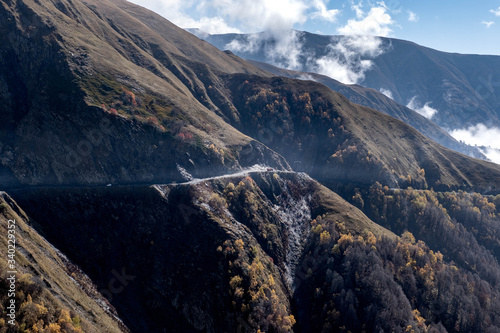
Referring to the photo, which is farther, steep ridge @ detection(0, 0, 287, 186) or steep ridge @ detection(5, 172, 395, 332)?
steep ridge @ detection(0, 0, 287, 186)

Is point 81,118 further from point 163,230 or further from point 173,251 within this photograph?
point 173,251

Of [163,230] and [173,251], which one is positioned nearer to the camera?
[173,251]

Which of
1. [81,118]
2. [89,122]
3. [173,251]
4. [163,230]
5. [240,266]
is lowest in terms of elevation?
[173,251]

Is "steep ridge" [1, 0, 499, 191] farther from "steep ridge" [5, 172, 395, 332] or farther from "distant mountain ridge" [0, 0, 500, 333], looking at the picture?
"steep ridge" [5, 172, 395, 332]

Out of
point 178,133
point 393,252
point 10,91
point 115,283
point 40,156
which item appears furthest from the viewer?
point 178,133

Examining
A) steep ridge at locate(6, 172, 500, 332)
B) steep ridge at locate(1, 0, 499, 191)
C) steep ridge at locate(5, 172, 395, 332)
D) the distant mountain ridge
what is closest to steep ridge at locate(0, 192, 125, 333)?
the distant mountain ridge

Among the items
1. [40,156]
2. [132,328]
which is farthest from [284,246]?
[40,156]

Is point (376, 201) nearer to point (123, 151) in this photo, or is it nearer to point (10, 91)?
point (123, 151)

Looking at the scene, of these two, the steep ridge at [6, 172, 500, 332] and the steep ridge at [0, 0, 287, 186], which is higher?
the steep ridge at [0, 0, 287, 186]

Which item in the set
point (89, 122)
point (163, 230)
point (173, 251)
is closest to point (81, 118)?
point (89, 122)
